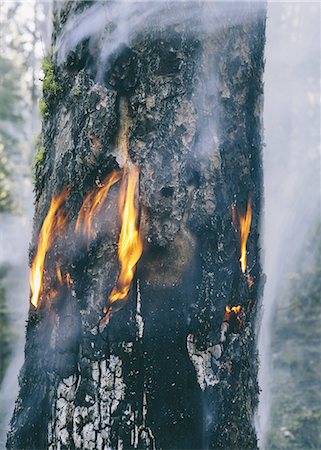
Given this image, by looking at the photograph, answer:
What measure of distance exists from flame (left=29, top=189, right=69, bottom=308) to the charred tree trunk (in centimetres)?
4

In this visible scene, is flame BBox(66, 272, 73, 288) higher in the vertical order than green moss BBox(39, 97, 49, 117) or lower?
lower

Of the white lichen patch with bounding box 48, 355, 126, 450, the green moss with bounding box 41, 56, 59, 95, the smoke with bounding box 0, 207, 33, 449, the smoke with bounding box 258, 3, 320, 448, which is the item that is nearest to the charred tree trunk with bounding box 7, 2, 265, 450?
the white lichen patch with bounding box 48, 355, 126, 450

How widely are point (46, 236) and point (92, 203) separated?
0.34 m

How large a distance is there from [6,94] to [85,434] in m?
11.1

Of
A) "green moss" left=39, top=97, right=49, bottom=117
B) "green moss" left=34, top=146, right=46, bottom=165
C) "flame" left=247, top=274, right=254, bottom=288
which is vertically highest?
"green moss" left=39, top=97, right=49, bottom=117

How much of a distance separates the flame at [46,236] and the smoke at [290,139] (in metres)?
5.46

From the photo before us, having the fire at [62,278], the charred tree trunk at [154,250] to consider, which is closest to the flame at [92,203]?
the charred tree trunk at [154,250]

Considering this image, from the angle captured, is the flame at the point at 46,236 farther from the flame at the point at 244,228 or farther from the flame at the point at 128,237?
the flame at the point at 244,228

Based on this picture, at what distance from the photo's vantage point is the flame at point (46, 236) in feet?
8.58

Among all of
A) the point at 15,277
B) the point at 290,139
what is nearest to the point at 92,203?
the point at 15,277

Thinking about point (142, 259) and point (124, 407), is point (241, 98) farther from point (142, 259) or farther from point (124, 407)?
point (124, 407)

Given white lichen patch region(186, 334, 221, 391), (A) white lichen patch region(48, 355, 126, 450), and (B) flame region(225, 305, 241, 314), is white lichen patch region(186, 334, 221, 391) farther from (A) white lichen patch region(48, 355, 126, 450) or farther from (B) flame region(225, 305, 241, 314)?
(A) white lichen patch region(48, 355, 126, 450)

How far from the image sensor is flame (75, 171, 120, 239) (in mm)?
2512

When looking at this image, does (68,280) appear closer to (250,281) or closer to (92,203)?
(92,203)
